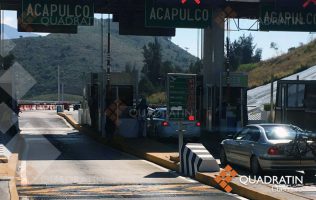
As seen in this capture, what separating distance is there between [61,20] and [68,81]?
123232mm

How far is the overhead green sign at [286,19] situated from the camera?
2520 cm

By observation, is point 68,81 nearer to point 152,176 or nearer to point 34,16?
point 34,16

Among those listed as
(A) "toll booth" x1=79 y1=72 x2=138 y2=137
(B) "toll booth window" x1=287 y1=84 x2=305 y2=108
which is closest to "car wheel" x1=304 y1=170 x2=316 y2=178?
(B) "toll booth window" x1=287 y1=84 x2=305 y2=108

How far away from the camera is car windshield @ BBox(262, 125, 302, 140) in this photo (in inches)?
557

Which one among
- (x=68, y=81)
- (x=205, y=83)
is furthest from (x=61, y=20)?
(x=68, y=81)

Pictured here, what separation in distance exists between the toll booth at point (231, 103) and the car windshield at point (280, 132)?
42.0 feet

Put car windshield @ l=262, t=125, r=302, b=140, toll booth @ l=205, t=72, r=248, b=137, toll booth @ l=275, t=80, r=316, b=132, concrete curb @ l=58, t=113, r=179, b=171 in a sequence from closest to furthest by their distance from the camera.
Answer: car windshield @ l=262, t=125, r=302, b=140
concrete curb @ l=58, t=113, r=179, b=171
toll booth @ l=275, t=80, r=316, b=132
toll booth @ l=205, t=72, r=248, b=137

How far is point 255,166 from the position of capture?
1404cm

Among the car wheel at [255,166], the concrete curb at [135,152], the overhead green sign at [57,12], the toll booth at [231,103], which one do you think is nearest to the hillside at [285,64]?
the toll booth at [231,103]

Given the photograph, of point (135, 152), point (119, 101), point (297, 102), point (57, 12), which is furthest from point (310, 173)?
point (119, 101)

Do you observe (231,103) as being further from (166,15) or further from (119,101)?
(166,15)

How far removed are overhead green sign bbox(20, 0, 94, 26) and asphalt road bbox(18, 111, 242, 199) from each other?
207 inches

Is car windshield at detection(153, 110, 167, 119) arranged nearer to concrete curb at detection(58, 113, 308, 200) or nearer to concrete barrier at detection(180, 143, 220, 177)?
concrete curb at detection(58, 113, 308, 200)

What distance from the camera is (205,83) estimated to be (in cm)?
2948
